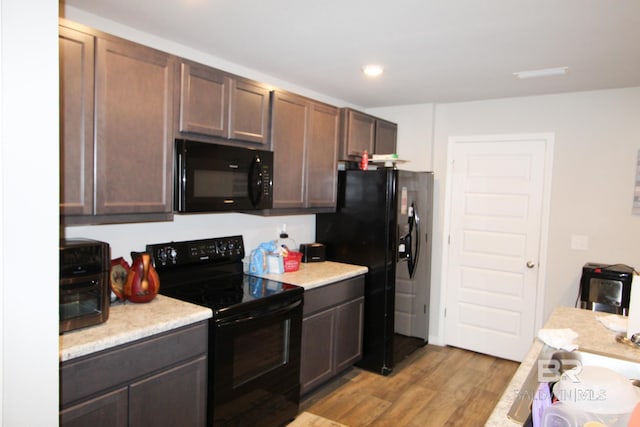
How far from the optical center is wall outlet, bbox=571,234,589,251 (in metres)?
3.44

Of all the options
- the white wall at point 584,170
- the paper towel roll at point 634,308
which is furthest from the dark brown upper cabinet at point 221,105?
the white wall at point 584,170

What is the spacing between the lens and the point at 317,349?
299cm

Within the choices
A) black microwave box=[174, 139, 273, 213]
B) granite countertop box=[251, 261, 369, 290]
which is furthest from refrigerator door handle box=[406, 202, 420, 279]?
black microwave box=[174, 139, 273, 213]

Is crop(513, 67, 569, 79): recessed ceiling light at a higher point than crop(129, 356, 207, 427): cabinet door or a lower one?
higher

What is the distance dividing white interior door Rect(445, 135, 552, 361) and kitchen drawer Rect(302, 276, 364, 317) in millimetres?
1204

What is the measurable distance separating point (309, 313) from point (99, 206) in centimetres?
149

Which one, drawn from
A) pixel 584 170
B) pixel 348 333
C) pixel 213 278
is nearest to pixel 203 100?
pixel 213 278

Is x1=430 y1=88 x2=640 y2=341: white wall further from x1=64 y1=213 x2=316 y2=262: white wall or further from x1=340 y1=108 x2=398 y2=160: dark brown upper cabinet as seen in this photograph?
x1=64 y1=213 x2=316 y2=262: white wall

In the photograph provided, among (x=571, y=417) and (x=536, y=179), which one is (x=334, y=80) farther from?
(x=571, y=417)

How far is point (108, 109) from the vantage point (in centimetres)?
192

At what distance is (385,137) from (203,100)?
2107 mm

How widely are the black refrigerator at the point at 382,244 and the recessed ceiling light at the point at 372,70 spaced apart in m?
0.73

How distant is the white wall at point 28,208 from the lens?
1.00m

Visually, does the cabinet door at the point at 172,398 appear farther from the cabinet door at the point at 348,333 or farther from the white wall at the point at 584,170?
the white wall at the point at 584,170
